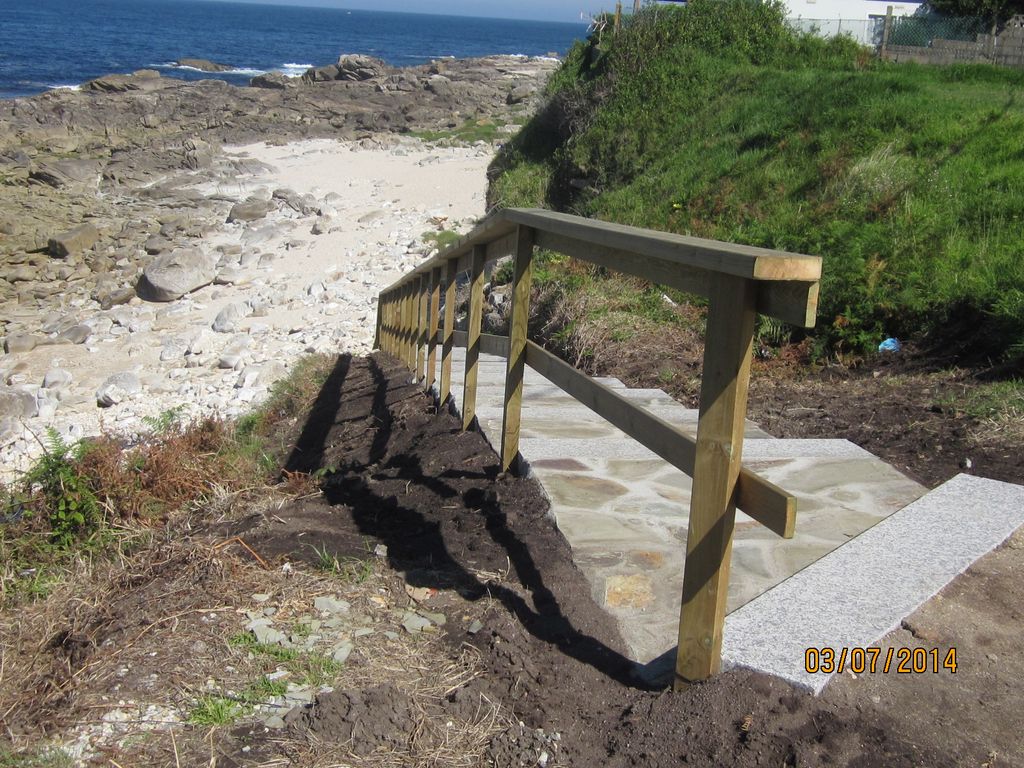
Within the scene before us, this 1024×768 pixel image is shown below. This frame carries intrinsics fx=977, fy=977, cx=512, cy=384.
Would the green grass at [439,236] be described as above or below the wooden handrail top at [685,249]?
below

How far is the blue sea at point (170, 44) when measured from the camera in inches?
2744

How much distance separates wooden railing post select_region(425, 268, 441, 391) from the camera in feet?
23.1

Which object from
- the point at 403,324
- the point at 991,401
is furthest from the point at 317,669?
the point at 403,324

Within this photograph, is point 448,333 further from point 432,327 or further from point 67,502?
point 67,502

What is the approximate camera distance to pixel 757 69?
17.5 metres

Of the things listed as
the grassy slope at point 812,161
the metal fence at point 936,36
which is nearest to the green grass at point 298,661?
the grassy slope at point 812,161

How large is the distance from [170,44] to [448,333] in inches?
4091

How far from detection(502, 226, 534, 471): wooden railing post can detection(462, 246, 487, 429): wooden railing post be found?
828 millimetres

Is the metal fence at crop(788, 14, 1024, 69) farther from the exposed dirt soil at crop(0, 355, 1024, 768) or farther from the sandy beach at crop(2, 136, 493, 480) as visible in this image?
the exposed dirt soil at crop(0, 355, 1024, 768)

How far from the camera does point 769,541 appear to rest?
4020 millimetres

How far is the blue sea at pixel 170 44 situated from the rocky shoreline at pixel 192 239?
22765 millimetres

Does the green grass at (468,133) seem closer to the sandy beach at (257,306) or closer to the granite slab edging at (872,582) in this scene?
the sandy beach at (257,306)

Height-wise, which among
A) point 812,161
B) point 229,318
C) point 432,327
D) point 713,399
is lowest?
point 229,318

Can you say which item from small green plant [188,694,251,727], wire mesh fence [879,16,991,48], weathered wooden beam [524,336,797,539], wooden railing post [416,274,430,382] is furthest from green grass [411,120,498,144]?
small green plant [188,694,251,727]
